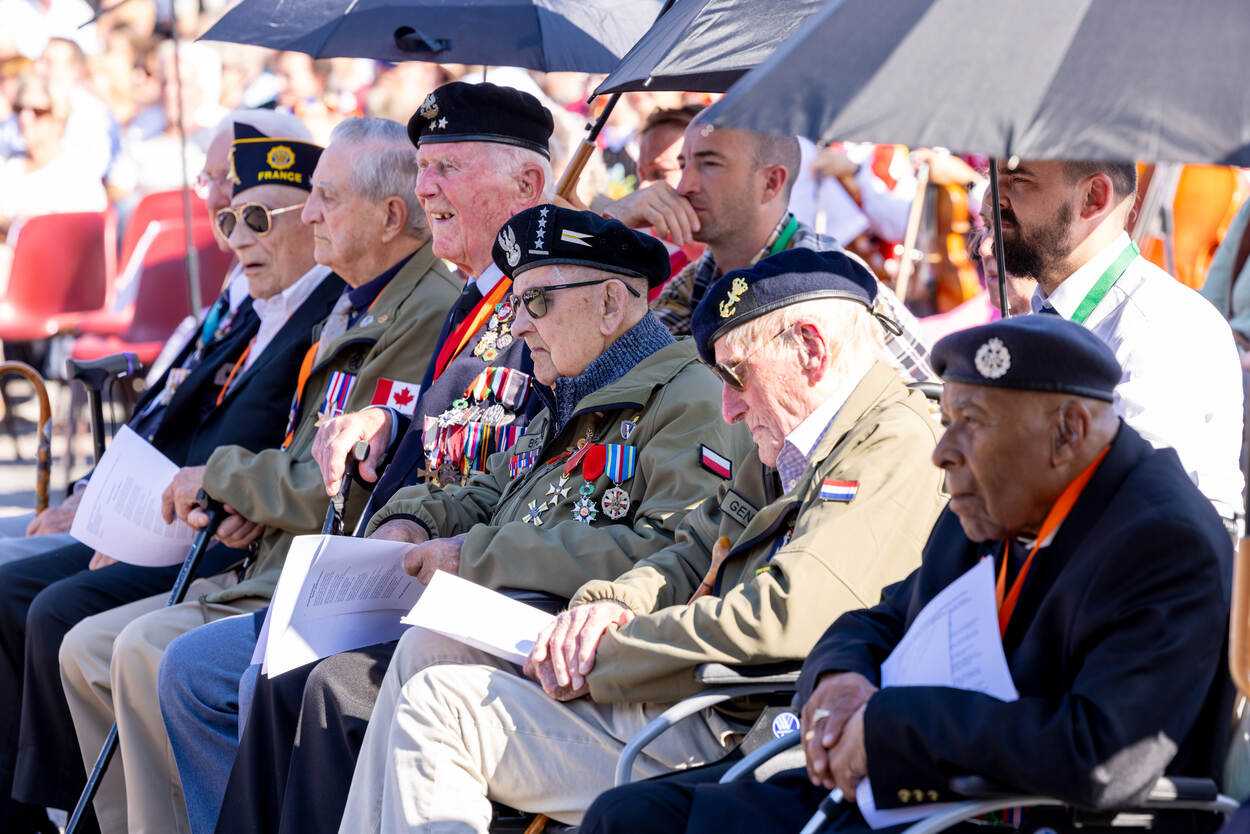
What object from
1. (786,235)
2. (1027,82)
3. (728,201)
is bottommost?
(786,235)

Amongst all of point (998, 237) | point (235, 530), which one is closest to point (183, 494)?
point (235, 530)

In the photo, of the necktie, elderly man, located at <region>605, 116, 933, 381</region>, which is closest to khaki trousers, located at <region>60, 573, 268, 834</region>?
the necktie

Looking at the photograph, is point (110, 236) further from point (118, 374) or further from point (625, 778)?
point (625, 778)

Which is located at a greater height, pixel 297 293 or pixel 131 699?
pixel 297 293

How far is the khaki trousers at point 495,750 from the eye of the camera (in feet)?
10.6

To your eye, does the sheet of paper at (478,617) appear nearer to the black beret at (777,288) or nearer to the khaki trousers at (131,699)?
the black beret at (777,288)

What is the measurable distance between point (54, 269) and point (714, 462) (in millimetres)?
8160

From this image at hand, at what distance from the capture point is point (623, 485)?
376 centimetres

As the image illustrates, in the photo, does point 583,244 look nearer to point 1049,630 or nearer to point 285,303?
point 1049,630

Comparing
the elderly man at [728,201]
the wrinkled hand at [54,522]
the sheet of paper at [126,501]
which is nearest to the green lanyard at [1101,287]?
the elderly man at [728,201]

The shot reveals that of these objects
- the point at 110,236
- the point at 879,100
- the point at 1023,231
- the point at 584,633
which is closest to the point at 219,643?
the point at 584,633

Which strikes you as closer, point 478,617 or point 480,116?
point 478,617

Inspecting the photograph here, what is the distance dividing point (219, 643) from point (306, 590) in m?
0.74

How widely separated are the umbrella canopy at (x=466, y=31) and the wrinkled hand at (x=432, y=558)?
205cm
